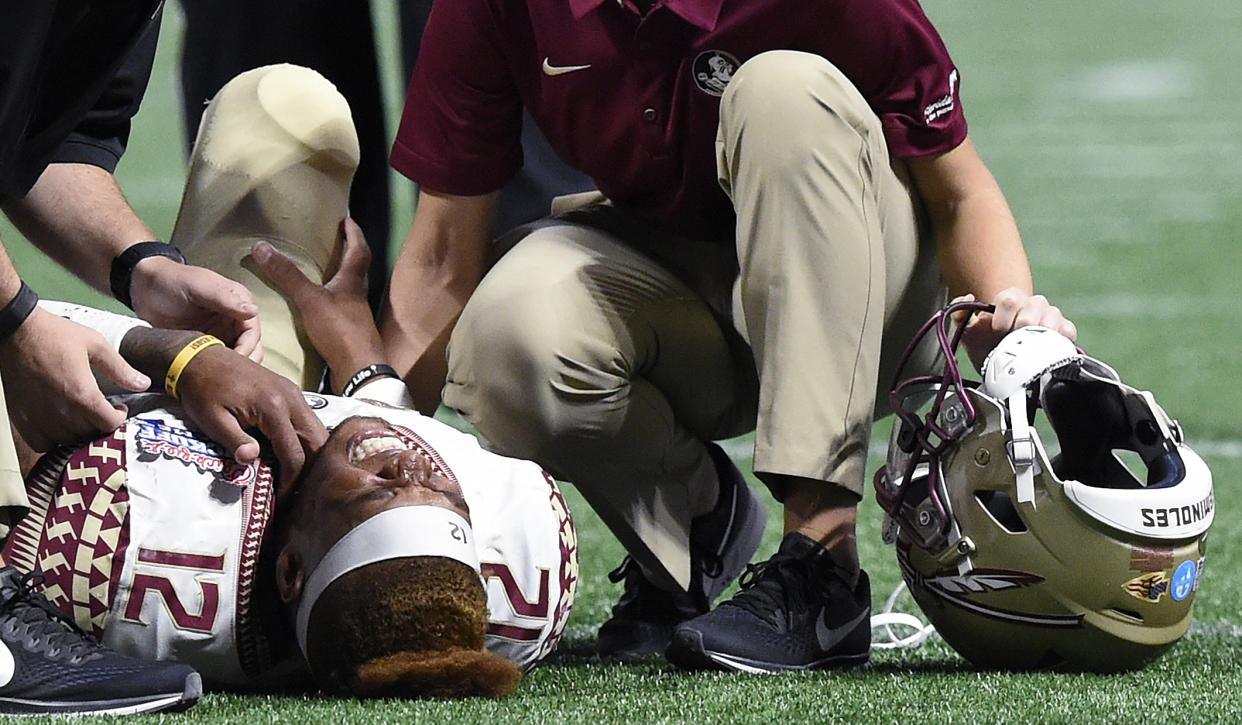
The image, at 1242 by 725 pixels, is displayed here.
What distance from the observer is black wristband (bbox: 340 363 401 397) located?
2.04 metres

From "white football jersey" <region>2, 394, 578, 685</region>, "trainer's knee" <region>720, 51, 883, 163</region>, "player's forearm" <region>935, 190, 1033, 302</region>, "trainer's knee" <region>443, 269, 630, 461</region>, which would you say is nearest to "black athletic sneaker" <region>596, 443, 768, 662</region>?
"trainer's knee" <region>443, 269, 630, 461</region>

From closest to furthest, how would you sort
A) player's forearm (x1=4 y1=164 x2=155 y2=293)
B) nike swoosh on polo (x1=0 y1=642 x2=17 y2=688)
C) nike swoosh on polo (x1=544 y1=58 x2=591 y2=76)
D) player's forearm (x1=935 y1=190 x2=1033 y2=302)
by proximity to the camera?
1. nike swoosh on polo (x1=0 y1=642 x2=17 y2=688)
2. player's forearm (x1=935 y1=190 x2=1033 y2=302)
3. nike swoosh on polo (x1=544 y1=58 x2=591 y2=76)
4. player's forearm (x1=4 y1=164 x2=155 y2=293)

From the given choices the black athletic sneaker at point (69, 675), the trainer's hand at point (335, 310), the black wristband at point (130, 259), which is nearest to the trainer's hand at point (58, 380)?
the black athletic sneaker at point (69, 675)

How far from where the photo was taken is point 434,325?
2133 millimetres

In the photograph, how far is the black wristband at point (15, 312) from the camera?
165 cm

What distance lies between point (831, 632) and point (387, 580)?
476 millimetres

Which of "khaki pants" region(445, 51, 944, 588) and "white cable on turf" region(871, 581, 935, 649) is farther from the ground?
"khaki pants" region(445, 51, 944, 588)

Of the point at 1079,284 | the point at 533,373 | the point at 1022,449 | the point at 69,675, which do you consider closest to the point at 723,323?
the point at 533,373

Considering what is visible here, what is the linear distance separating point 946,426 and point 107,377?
0.75 m

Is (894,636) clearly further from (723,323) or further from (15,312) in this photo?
(15,312)

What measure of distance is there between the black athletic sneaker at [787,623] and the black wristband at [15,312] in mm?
632

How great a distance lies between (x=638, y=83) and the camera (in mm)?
1953

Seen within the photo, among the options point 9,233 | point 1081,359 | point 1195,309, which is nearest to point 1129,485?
point 1081,359

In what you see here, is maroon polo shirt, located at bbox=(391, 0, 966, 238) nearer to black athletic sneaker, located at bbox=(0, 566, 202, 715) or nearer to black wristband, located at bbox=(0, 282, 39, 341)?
black wristband, located at bbox=(0, 282, 39, 341)
